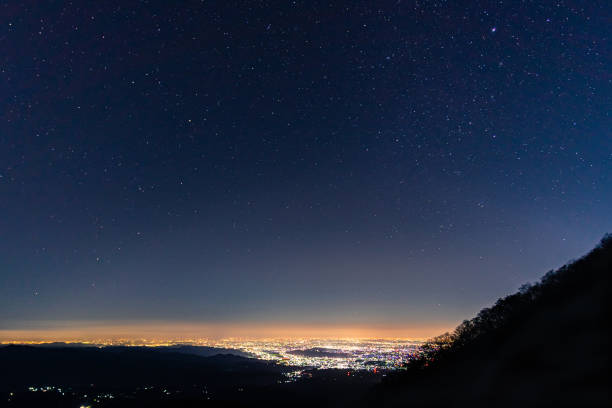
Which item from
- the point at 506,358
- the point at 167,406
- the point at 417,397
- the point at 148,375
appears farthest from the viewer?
the point at 148,375

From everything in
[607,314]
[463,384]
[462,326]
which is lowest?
[462,326]

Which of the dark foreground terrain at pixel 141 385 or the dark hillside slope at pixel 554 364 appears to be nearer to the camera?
the dark hillside slope at pixel 554 364

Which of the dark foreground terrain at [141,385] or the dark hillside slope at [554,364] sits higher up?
the dark hillside slope at [554,364]

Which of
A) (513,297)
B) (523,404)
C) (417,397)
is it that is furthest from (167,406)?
(523,404)

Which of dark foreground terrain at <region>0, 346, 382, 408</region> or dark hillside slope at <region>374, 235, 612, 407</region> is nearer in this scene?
dark hillside slope at <region>374, 235, 612, 407</region>

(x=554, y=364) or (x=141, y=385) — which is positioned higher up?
(x=554, y=364)

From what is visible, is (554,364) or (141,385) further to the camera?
(141,385)

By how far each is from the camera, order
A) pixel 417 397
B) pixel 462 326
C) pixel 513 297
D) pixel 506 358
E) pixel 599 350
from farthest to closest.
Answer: pixel 462 326, pixel 513 297, pixel 417 397, pixel 506 358, pixel 599 350

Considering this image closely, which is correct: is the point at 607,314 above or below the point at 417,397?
above

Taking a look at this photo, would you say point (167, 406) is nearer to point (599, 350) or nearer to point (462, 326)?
point (462, 326)

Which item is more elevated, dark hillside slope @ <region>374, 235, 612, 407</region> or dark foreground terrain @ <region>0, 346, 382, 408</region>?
dark hillside slope @ <region>374, 235, 612, 407</region>

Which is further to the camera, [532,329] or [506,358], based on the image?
[532,329]
